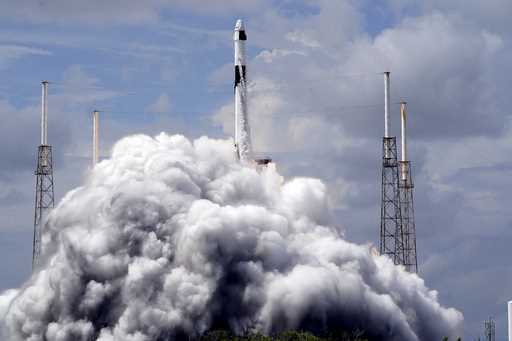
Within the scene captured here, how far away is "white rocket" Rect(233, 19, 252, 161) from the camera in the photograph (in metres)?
146

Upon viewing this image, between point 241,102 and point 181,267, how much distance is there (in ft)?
66.8

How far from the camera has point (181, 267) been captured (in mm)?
137000

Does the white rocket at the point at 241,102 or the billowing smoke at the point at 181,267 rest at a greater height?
the white rocket at the point at 241,102

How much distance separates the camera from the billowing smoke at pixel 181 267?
446 feet

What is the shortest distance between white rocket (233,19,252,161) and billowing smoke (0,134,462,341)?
13.1 feet

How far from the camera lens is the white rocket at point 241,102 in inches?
5758

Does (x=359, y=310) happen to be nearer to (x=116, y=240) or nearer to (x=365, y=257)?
(x=365, y=257)

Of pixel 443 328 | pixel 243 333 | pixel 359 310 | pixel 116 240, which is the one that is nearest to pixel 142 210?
pixel 116 240

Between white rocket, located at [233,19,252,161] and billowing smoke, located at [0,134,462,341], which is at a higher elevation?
white rocket, located at [233,19,252,161]

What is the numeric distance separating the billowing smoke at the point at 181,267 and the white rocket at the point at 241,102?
157 inches

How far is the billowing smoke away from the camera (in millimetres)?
136000

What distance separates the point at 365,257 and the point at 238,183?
51.0 ft

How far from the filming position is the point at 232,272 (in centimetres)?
13900

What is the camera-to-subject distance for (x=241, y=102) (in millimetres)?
147000
